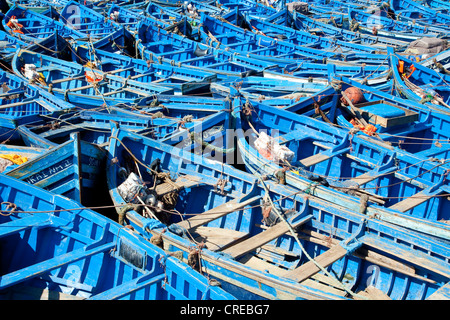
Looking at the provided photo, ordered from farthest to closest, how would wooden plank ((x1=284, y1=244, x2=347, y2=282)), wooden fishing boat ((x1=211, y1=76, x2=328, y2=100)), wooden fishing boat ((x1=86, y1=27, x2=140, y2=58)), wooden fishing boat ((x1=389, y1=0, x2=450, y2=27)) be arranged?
wooden fishing boat ((x1=389, y1=0, x2=450, y2=27)) → wooden fishing boat ((x1=86, y1=27, x2=140, y2=58)) → wooden fishing boat ((x1=211, y1=76, x2=328, y2=100)) → wooden plank ((x1=284, y1=244, x2=347, y2=282))

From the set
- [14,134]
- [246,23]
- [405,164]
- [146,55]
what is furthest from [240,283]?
[246,23]

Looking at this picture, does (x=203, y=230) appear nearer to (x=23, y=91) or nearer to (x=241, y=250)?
(x=241, y=250)

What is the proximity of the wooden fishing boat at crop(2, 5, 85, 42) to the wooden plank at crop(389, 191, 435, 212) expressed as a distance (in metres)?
15.6

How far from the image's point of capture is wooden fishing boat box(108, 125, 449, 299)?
7.50 meters

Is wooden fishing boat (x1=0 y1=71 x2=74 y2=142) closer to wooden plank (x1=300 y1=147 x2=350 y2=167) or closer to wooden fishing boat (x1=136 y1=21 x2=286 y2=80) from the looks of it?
wooden fishing boat (x1=136 y1=21 x2=286 y2=80)

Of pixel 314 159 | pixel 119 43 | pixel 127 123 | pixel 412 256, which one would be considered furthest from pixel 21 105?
pixel 412 256

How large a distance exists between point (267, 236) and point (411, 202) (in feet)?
10.3

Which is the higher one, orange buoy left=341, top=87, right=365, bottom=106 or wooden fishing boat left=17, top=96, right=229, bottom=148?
orange buoy left=341, top=87, right=365, bottom=106

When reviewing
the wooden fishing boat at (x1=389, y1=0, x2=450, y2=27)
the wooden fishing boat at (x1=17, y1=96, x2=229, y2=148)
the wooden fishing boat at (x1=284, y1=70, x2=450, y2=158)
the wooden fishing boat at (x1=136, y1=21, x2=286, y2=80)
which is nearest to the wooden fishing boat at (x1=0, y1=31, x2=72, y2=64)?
the wooden fishing boat at (x1=136, y1=21, x2=286, y2=80)

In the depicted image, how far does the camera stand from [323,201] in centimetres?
908

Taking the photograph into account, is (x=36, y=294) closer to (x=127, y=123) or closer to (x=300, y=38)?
(x=127, y=123)

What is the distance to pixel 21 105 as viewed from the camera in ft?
43.6

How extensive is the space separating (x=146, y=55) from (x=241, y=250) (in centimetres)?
1247

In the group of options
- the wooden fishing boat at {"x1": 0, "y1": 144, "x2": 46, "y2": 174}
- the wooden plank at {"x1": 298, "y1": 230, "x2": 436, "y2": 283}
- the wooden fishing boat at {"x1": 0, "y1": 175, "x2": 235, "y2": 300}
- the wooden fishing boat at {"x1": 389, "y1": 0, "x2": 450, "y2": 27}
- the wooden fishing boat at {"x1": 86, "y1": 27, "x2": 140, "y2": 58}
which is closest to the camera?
the wooden fishing boat at {"x1": 0, "y1": 175, "x2": 235, "y2": 300}
